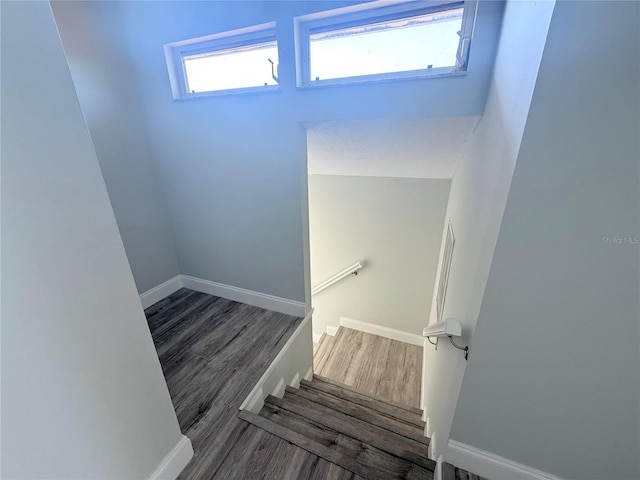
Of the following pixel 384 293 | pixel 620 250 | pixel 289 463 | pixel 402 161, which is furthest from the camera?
pixel 384 293

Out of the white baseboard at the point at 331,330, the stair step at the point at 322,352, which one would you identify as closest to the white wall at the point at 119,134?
the stair step at the point at 322,352

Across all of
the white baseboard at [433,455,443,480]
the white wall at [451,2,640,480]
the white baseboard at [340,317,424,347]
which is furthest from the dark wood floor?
the white baseboard at [340,317,424,347]

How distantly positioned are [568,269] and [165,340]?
8.30 feet

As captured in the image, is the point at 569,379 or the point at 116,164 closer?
the point at 569,379

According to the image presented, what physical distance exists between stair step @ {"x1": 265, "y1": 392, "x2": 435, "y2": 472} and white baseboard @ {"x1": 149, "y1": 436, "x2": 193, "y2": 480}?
0.63 m

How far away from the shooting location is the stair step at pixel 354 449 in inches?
50.8

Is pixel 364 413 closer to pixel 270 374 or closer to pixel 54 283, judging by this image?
pixel 270 374

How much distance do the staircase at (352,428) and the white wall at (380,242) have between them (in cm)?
130

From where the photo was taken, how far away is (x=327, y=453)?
133 cm

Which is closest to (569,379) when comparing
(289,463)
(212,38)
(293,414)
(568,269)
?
(568,269)

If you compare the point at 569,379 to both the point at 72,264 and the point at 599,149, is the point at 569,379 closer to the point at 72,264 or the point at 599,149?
the point at 599,149

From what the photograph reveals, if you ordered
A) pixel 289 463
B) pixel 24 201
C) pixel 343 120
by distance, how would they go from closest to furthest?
pixel 24 201 → pixel 289 463 → pixel 343 120

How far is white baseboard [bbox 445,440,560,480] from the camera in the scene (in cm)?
114

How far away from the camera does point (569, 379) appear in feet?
3.07
